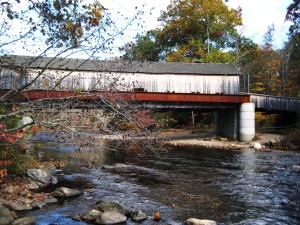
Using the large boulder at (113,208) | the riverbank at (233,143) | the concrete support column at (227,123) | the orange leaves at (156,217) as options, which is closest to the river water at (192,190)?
the orange leaves at (156,217)

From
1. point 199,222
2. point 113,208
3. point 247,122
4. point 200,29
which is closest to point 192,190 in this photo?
point 113,208

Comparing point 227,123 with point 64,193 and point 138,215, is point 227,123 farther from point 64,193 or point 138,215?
point 138,215

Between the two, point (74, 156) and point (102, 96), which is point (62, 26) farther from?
point (74, 156)

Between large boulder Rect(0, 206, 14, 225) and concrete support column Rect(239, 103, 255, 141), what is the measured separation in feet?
77.0

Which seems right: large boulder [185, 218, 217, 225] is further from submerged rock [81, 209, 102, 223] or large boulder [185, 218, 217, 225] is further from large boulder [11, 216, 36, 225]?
large boulder [11, 216, 36, 225]

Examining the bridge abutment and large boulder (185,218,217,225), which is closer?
large boulder (185,218,217,225)

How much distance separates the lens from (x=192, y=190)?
11062mm

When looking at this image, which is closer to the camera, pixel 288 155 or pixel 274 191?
pixel 274 191

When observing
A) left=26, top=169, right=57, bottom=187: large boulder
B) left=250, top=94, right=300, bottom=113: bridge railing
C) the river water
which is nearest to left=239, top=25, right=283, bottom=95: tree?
left=250, top=94, right=300, bottom=113: bridge railing

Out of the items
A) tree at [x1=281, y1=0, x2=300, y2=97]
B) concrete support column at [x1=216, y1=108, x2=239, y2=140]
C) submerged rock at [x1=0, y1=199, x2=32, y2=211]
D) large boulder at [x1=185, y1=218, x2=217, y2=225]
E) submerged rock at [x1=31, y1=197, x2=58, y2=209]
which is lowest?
submerged rock at [x1=31, y1=197, x2=58, y2=209]

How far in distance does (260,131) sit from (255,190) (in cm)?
2232

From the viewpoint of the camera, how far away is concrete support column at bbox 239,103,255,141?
28828 millimetres

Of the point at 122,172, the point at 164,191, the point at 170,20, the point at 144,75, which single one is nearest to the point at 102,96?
the point at 164,191

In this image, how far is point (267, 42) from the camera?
5062 cm
